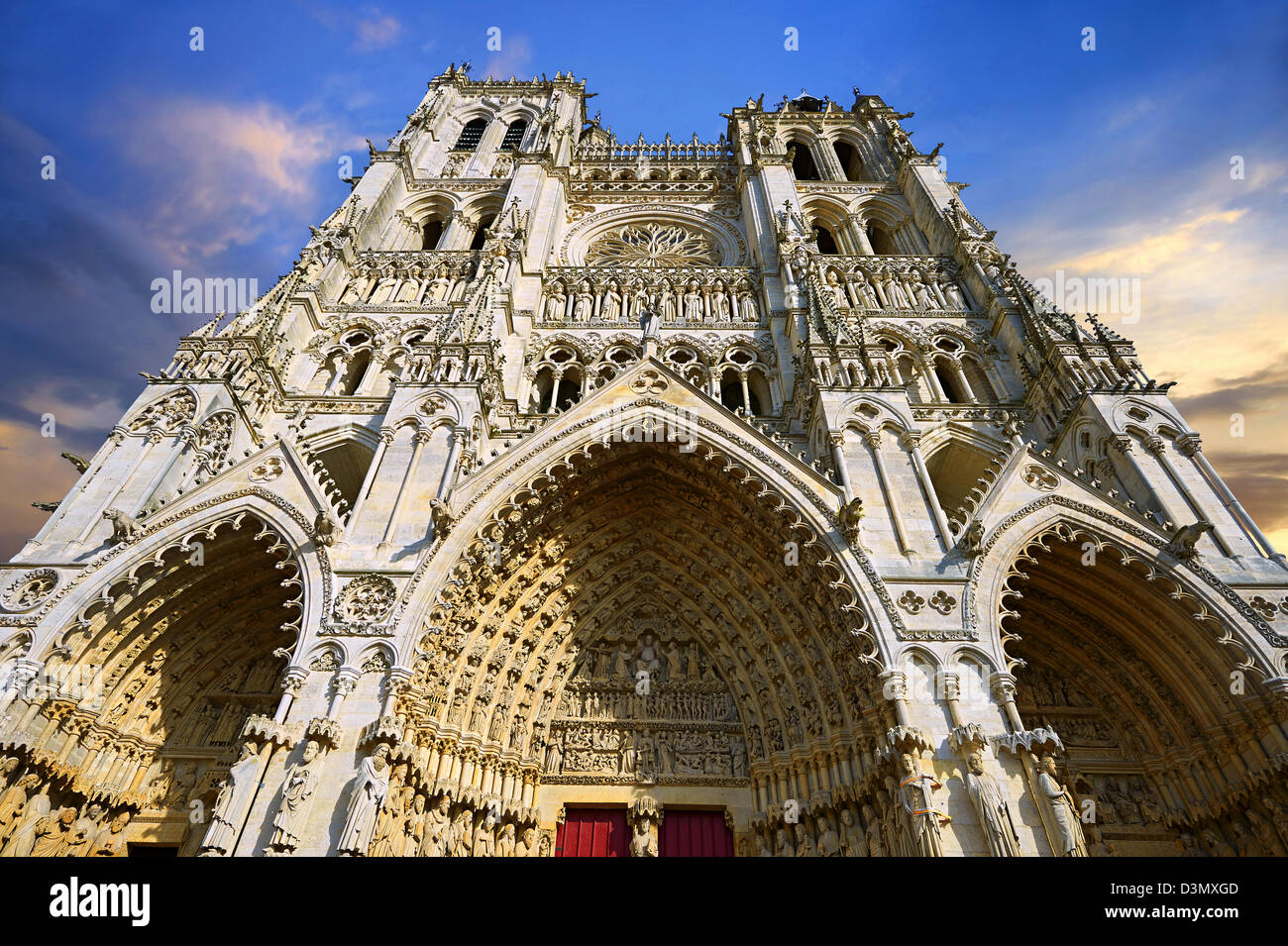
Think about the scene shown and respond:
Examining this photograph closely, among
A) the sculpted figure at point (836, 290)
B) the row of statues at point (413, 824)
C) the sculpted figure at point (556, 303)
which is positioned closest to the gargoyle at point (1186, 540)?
the sculpted figure at point (836, 290)

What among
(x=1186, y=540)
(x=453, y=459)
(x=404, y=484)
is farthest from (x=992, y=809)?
(x=404, y=484)

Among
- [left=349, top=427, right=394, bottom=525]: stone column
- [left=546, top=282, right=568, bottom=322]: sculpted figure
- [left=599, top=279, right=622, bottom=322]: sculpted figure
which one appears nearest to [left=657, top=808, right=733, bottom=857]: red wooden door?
[left=349, top=427, right=394, bottom=525]: stone column

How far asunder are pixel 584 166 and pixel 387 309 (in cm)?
1190

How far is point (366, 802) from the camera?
23.5 feet

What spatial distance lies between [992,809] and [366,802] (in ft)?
22.5

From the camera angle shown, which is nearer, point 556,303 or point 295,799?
point 295,799

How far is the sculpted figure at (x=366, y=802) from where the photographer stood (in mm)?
6879

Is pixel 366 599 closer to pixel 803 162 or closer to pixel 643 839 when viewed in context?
pixel 643 839

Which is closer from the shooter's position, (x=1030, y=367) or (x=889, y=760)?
(x=889, y=760)

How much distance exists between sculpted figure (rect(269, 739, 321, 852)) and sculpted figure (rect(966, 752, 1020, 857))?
24.3 feet

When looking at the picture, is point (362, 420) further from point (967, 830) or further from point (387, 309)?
point (967, 830)

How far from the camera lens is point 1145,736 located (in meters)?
10.3

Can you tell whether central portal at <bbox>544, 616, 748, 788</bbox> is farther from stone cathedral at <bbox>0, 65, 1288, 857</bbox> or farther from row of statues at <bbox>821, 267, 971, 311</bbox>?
row of statues at <bbox>821, 267, 971, 311</bbox>

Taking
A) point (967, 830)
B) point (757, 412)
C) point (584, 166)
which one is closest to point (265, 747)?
point (967, 830)
